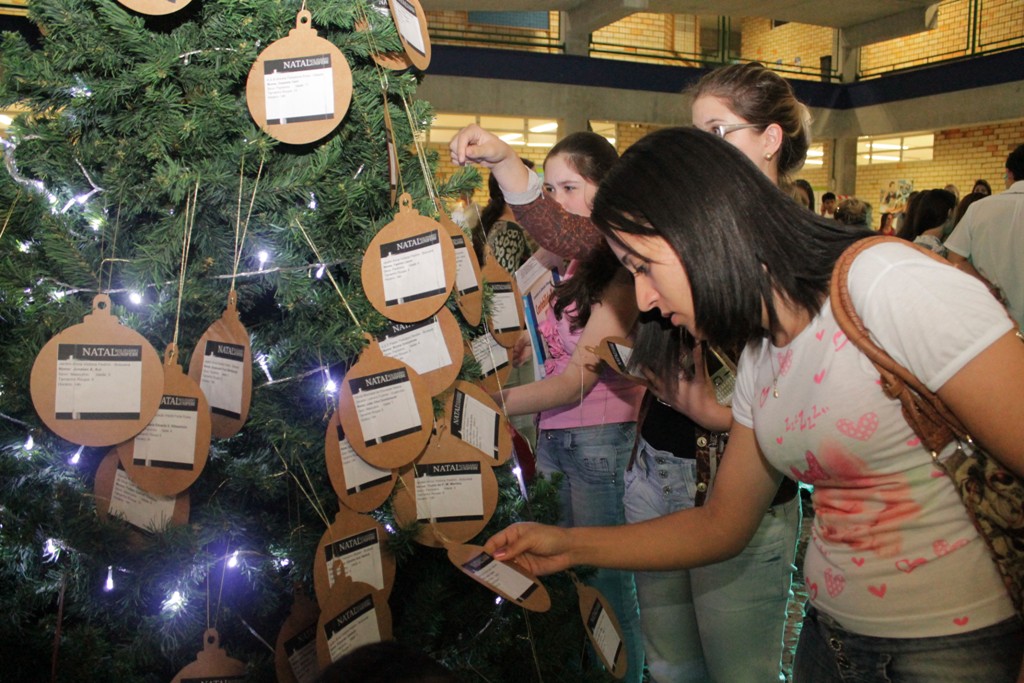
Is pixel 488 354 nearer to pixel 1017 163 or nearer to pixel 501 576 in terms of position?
pixel 501 576

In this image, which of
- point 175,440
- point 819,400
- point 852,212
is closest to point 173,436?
point 175,440

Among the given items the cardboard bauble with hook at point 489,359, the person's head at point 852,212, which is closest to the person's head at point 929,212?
the person's head at point 852,212

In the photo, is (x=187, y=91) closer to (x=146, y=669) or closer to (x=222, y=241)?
(x=222, y=241)

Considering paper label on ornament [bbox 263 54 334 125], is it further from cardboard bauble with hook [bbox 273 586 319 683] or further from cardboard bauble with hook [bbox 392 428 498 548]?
cardboard bauble with hook [bbox 273 586 319 683]

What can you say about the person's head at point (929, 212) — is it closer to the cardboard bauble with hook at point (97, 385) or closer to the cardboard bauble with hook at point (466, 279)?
the cardboard bauble with hook at point (466, 279)

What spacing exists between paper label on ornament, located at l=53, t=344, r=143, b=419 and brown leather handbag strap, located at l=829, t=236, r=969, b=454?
963 mm

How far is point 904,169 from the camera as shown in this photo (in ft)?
47.3

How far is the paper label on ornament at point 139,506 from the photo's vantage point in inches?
47.8

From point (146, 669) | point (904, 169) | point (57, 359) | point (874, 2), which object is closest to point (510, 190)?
point (57, 359)

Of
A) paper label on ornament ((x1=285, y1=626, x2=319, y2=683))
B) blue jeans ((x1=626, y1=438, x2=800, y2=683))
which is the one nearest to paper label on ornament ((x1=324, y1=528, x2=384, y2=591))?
paper label on ornament ((x1=285, y1=626, x2=319, y2=683))

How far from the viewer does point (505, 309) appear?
177 cm

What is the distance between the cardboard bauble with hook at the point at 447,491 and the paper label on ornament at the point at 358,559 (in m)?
0.06

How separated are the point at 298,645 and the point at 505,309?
31.3 inches

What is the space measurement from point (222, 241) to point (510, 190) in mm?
907
